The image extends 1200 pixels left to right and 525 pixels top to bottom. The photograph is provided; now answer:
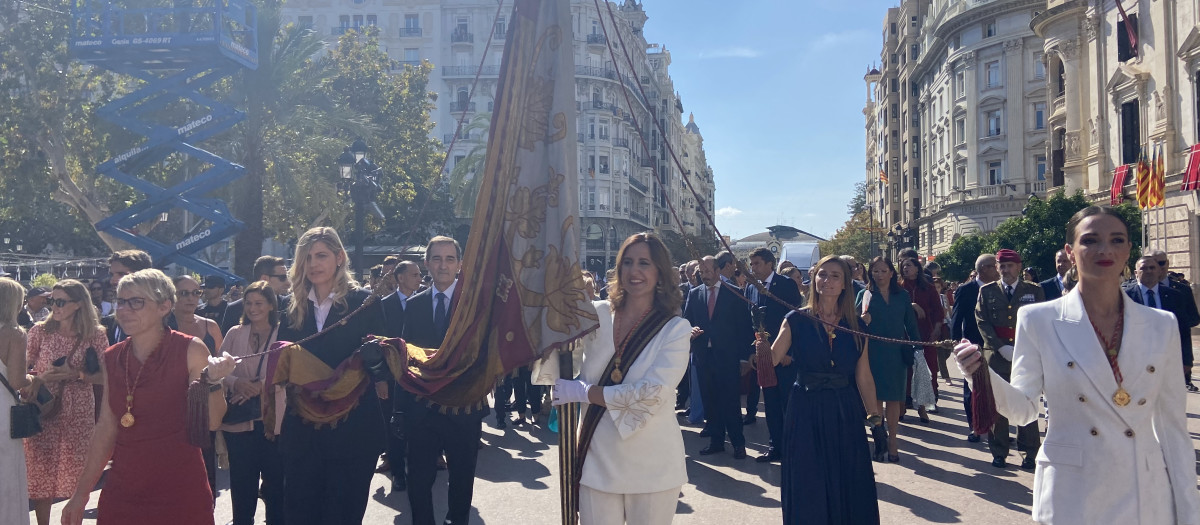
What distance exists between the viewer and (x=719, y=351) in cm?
868

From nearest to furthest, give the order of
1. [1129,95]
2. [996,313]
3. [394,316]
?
[394,316] < [996,313] < [1129,95]

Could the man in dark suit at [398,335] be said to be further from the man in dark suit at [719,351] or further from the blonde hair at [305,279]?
the man in dark suit at [719,351]

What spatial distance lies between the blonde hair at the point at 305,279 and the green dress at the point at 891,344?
5.04 m

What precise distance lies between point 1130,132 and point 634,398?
97.1ft

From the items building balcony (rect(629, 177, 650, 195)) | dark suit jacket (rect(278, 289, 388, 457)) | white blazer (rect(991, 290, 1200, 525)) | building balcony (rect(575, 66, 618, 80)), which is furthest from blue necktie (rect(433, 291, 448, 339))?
building balcony (rect(629, 177, 650, 195))

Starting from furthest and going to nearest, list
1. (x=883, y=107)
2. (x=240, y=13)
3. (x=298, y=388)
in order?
(x=883, y=107), (x=240, y=13), (x=298, y=388)

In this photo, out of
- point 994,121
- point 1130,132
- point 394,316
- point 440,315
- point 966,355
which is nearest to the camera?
point 966,355

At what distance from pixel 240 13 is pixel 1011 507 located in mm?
19283

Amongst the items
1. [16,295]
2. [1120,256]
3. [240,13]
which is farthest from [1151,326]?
[240,13]

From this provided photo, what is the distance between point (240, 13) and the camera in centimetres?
2009

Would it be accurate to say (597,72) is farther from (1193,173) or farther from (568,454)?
(568,454)

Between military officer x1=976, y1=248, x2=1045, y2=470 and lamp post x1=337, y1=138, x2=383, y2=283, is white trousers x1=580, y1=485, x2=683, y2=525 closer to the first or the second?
military officer x1=976, y1=248, x2=1045, y2=470

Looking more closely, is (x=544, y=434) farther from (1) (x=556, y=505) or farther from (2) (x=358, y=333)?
(2) (x=358, y=333)

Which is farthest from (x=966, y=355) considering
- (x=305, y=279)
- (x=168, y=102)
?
(x=168, y=102)
